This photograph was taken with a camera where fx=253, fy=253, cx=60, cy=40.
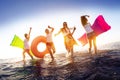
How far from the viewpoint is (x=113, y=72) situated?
37.3 ft

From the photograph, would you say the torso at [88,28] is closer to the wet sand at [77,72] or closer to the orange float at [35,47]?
the wet sand at [77,72]

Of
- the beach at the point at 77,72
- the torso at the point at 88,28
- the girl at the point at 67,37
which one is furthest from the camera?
the girl at the point at 67,37

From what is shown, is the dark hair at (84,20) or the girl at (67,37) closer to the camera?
the dark hair at (84,20)

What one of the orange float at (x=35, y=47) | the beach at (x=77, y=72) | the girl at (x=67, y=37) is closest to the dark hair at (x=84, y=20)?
the girl at (x=67, y=37)

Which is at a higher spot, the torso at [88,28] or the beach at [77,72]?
the torso at [88,28]

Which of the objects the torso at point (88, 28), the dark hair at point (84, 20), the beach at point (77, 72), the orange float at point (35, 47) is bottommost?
the beach at point (77, 72)

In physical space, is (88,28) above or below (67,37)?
above

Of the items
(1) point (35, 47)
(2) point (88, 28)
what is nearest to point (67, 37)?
(2) point (88, 28)

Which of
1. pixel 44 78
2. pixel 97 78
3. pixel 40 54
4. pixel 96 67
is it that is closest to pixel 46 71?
pixel 44 78

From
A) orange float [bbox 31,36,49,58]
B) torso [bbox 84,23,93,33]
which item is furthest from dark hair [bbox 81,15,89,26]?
orange float [bbox 31,36,49,58]

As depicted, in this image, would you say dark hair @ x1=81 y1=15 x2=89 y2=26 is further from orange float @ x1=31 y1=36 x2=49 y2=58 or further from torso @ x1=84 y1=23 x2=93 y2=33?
orange float @ x1=31 y1=36 x2=49 y2=58

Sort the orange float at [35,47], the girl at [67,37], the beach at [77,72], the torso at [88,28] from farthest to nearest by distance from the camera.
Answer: the orange float at [35,47] < the girl at [67,37] < the torso at [88,28] < the beach at [77,72]

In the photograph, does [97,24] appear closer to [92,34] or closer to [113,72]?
[92,34]

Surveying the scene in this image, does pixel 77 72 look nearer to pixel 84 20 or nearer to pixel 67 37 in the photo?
pixel 84 20
